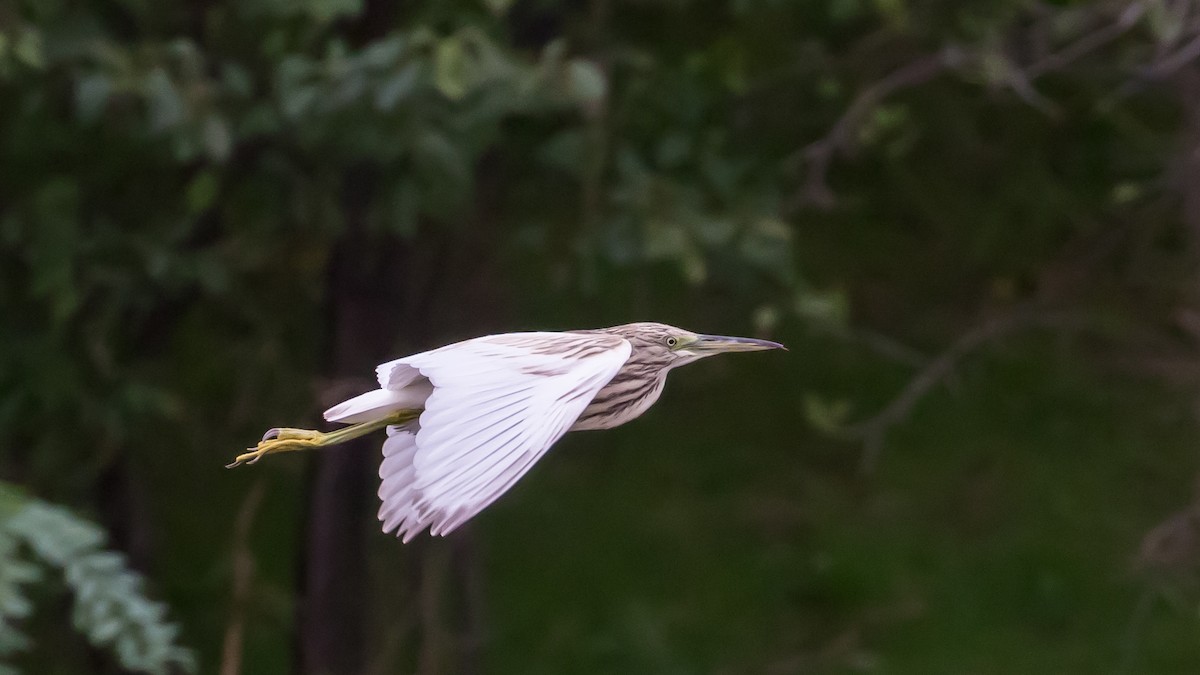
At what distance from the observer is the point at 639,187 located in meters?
3.32

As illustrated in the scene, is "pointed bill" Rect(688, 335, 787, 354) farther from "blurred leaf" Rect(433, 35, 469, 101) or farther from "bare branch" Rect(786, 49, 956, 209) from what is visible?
"bare branch" Rect(786, 49, 956, 209)

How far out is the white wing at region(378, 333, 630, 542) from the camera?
135cm

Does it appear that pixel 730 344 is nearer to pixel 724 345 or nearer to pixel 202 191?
pixel 724 345

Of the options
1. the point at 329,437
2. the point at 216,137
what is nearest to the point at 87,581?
the point at 329,437

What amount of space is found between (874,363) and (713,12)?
6.40 feet

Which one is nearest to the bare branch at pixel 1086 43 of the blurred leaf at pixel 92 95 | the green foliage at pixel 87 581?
the blurred leaf at pixel 92 95

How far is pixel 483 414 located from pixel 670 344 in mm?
519

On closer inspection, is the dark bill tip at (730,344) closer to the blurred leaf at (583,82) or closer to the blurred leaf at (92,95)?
the blurred leaf at (583,82)

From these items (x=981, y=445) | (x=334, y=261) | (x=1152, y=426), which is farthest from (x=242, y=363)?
(x=1152, y=426)

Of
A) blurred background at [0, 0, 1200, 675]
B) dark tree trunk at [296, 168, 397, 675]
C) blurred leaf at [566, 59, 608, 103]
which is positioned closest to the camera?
blurred leaf at [566, 59, 608, 103]

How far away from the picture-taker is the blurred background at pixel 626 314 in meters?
3.26

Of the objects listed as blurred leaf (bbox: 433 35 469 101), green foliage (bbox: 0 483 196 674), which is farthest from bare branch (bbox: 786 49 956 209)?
green foliage (bbox: 0 483 196 674)

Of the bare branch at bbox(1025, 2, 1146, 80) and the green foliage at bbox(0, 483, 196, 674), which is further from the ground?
the bare branch at bbox(1025, 2, 1146, 80)

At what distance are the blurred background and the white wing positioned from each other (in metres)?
0.92
